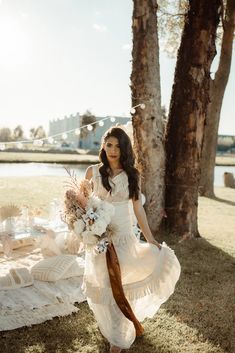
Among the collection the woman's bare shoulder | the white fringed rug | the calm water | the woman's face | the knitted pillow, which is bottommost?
the calm water

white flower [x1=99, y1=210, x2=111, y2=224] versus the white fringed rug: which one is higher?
white flower [x1=99, y1=210, x2=111, y2=224]

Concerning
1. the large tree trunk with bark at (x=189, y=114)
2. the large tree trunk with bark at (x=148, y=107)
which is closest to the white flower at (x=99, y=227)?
the large tree trunk with bark at (x=148, y=107)

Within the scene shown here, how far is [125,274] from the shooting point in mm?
3971

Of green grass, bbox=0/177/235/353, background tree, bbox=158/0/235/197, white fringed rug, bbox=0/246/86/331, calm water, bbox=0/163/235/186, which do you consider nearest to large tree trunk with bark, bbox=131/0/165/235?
green grass, bbox=0/177/235/353

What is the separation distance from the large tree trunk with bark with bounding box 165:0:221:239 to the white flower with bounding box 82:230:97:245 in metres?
4.95

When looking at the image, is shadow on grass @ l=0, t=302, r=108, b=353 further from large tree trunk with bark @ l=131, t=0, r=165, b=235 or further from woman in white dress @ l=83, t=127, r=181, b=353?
large tree trunk with bark @ l=131, t=0, r=165, b=235

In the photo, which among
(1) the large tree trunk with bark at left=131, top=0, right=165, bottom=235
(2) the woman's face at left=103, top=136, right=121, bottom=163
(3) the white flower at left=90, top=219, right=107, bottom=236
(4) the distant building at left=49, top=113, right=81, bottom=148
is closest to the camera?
(3) the white flower at left=90, top=219, right=107, bottom=236

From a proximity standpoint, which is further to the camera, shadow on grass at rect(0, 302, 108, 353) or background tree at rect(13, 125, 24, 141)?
background tree at rect(13, 125, 24, 141)

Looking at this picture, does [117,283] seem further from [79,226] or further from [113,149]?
[113,149]

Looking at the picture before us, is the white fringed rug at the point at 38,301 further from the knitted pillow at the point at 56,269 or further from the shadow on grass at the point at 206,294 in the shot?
the shadow on grass at the point at 206,294

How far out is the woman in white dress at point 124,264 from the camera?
388 centimetres

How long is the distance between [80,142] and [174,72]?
83814 millimetres

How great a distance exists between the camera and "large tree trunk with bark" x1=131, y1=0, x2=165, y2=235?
7.71 metres

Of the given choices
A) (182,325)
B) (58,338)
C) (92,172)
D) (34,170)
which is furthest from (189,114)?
(34,170)
